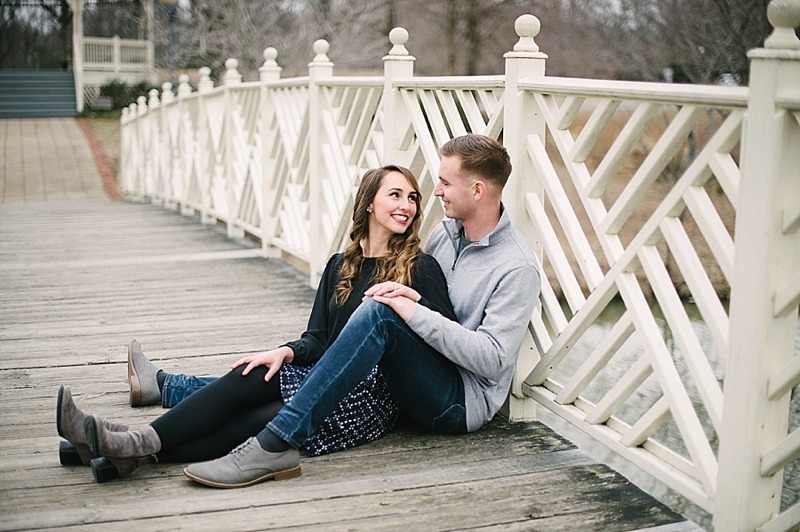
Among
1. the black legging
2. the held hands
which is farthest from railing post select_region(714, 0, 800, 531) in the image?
the black legging

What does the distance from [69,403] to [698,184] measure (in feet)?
6.06

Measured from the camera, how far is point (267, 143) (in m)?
7.14

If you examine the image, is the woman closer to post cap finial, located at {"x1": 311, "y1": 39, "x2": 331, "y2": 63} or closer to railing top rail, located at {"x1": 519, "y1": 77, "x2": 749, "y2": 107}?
railing top rail, located at {"x1": 519, "y1": 77, "x2": 749, "y2": 107}

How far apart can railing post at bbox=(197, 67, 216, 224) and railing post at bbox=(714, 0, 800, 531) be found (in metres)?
7.78

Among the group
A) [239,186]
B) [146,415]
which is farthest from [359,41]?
[146,415]

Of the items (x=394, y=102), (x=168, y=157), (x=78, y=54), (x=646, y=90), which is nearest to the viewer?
(x=646, y=90)

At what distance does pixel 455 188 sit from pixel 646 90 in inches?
29.6

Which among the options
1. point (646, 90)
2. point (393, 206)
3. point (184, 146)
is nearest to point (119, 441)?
point (393, 206)

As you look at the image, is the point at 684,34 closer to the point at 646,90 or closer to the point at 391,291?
the point at 646,90

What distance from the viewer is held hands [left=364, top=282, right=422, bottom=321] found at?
2799 mm

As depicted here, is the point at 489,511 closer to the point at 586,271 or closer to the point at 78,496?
the point at 586,271

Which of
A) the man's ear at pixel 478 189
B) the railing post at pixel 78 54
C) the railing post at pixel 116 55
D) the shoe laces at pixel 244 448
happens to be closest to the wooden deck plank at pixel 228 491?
the shoe laces at pixel 244 448

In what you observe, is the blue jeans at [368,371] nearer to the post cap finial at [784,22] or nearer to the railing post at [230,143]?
the post cap finial at [784,22]

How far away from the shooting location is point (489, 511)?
260 centimetres
